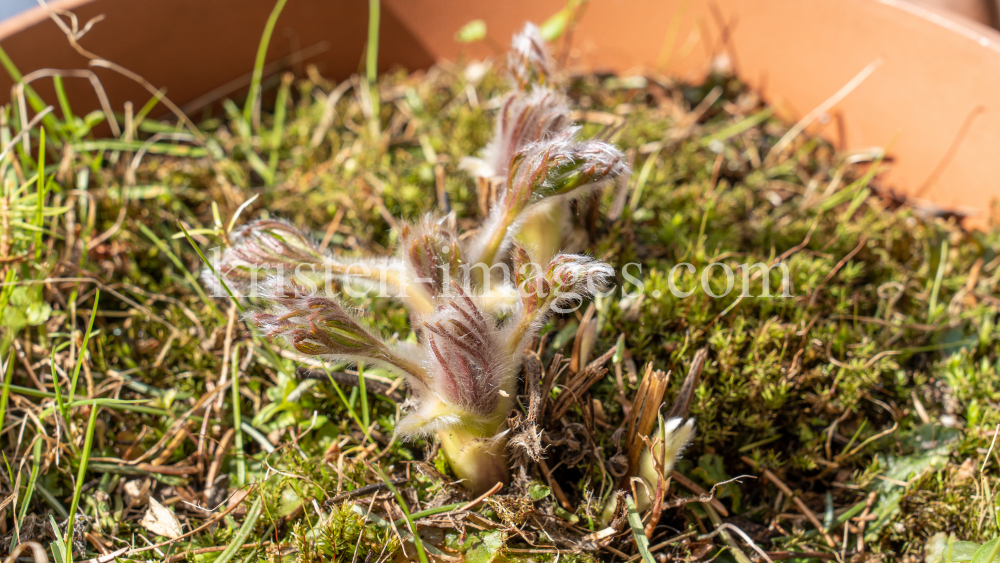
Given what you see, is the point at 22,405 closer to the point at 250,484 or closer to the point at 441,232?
the point at 250,484

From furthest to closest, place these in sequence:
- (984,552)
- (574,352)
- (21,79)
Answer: (21,79), (574,352), (984,552)

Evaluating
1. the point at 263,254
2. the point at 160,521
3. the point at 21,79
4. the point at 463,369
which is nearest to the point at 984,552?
the point at 463,369

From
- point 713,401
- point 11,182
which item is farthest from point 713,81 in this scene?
point 11,182

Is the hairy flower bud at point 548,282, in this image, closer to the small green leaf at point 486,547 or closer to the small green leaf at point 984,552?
the small green leaf at point 486,547

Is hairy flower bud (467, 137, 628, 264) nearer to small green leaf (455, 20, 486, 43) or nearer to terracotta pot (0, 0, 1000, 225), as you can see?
small green leaf (455, 20, 486, 43)

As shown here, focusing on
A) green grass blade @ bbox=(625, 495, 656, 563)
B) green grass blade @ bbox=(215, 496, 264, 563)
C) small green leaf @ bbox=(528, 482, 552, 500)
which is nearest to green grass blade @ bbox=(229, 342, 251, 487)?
green grass blade @ bbox=(215, 496, 264, 563)

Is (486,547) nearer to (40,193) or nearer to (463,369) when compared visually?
(463,369)

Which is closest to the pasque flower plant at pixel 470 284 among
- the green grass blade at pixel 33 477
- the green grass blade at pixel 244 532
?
the green grass blade at pixel 244 532
